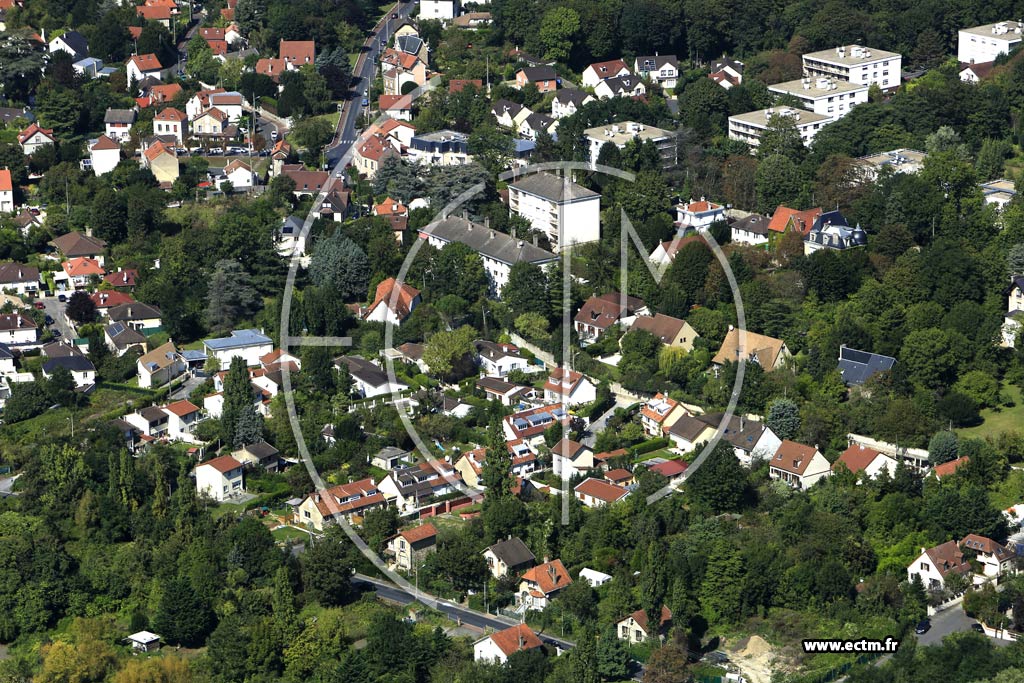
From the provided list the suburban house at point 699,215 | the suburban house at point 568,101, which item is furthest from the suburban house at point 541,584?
the suburban house at point 568,101

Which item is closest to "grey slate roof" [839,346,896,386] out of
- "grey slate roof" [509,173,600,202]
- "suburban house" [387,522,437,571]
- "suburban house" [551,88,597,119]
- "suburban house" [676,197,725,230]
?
"suburban house" [676,197,725,230]

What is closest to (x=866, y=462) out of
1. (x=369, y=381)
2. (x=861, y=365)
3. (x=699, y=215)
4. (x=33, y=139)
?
(x=861, y=365)

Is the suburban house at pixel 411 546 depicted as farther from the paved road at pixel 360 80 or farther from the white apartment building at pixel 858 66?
the white apartment building at pixel 858 66

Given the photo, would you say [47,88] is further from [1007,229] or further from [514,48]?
[1007,229]

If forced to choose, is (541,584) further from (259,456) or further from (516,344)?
(516,344)

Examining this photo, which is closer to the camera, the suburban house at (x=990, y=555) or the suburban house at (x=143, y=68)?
the suburban house at (x=990, y=555)

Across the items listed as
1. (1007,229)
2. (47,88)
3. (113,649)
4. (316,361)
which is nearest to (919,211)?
(1007,229)
